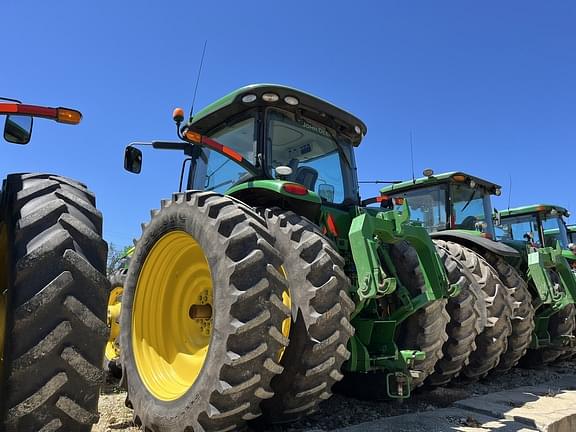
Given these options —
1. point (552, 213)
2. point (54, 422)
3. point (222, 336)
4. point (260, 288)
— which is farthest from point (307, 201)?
point (552, 213)

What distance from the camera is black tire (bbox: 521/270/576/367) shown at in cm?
721

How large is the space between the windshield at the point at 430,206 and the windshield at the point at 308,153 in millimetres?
3150

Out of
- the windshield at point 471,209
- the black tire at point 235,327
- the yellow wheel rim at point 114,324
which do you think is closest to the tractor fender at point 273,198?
the black tire at point 235,327

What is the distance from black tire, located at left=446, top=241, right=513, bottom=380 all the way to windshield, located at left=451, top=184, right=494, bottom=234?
2.03 metres

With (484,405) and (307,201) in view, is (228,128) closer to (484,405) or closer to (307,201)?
(307,201)

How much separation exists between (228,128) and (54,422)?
10.8 ft

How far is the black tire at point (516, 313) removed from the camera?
5.98 metres

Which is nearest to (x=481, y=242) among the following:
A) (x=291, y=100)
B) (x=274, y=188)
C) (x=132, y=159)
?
(x=291, y=100)

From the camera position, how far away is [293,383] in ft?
10.1

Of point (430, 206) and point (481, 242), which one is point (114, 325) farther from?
point (430, 206)

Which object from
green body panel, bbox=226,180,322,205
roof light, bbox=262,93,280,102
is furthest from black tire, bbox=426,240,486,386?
roof light, bbox=262,93,280,102

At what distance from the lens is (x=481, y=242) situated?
19.8ft

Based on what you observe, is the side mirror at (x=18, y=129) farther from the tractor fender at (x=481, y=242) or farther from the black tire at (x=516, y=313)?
the black tire at (x=516, y=313)

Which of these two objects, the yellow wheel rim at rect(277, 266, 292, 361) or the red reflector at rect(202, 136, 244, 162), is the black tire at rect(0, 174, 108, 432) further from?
the red reflector at rect(202, 136, 244, 162)
